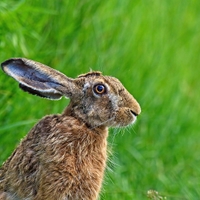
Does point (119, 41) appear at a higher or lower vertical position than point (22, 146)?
higher

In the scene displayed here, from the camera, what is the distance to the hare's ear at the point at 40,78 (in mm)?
5750

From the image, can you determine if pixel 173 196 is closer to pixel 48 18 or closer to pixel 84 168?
pixel 84 168

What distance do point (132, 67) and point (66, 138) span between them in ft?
9.07

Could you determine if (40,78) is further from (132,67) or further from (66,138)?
(132,67)

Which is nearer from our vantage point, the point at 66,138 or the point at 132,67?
the point at 66,138

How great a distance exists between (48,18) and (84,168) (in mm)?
2346

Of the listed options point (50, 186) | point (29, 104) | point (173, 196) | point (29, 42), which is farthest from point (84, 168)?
point (29, 42)

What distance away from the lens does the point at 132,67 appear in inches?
329

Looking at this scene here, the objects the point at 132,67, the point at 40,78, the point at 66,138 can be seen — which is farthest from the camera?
the point at 132,67

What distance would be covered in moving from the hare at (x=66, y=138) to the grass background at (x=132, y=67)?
65cm

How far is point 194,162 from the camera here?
7.96m

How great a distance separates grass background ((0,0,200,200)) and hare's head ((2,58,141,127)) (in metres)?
0.74

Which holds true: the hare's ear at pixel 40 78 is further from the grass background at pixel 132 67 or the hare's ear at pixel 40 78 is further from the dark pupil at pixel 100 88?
the grass background at pixel 132 67

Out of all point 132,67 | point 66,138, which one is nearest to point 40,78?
point 66,138
